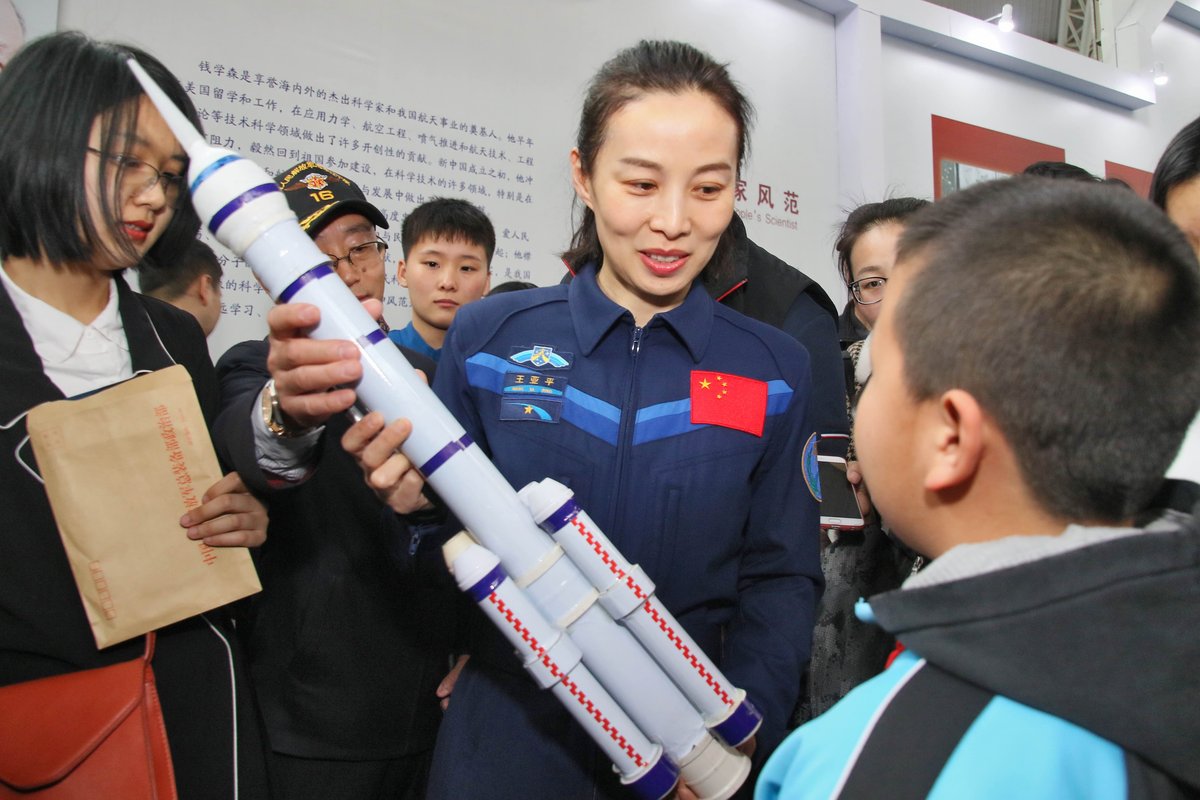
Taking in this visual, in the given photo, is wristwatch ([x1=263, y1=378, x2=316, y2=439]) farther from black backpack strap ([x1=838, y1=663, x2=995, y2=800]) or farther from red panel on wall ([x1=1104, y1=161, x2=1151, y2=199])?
red panel on wall ([x1=1104, y1=161, x2=1151, y2=199])

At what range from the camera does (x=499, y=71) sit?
3178 mm

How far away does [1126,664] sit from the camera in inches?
21.4

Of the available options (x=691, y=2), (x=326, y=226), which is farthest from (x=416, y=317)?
(x=691, y=2)

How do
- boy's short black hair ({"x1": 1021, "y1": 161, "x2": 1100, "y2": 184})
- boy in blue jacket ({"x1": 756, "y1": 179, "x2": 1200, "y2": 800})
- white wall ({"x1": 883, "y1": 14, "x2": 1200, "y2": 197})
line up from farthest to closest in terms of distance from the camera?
white wall ({"x1": 883, "y1": 14, "x2": 1200, "y2": 197}), boy's short black hair ({"x1": 1021, "y1": 161, "x2": 1100, "y2": 184}), boy in blue jacket ({"x1": 756, "y1": 179, "x2": 1200, "y2": 800})

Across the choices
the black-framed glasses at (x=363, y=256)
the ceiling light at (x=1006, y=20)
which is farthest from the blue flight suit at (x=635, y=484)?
the ceiling light at (x=1006, y=20)

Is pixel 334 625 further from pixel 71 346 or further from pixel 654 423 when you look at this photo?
pixel 654 423

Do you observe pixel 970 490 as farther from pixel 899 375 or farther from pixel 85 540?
pixel 85 540

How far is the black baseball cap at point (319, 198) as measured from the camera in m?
1.84

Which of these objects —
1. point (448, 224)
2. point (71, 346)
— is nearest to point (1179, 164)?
point (71, 346)

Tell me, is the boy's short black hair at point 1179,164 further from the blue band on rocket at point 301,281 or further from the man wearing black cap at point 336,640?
the man wearing black cap at point 336,640

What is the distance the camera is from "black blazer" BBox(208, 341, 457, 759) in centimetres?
142

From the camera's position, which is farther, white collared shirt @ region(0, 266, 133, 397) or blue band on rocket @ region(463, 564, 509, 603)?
white collared shirt @ region(0, 266, 133, 397)

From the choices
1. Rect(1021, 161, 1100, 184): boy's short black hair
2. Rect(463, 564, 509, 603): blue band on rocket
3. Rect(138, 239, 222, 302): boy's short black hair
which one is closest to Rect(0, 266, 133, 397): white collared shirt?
Rect(463, 564, 509, 603): blue band on rocket

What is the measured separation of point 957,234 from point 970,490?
208 mm
